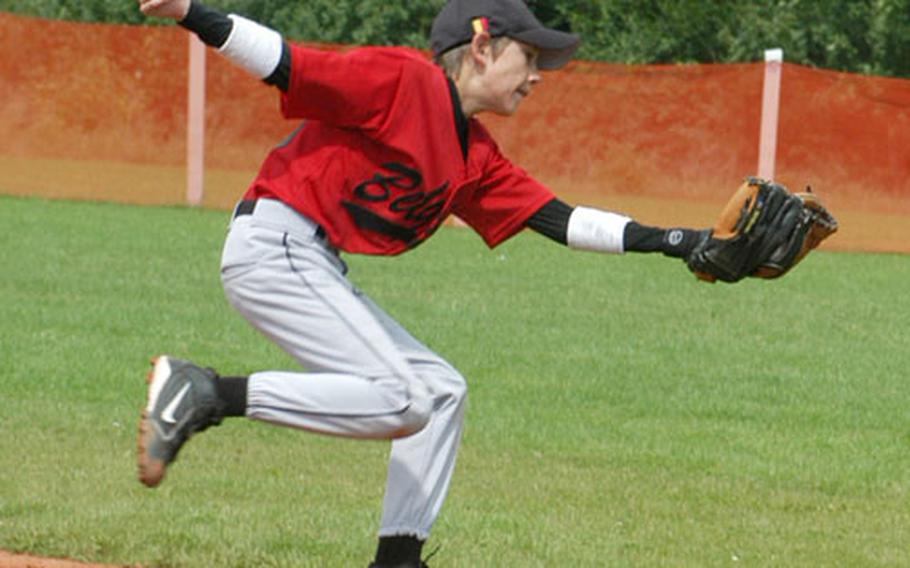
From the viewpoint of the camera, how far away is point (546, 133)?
22.5 m

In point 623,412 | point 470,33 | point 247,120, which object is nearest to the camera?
point 470,33

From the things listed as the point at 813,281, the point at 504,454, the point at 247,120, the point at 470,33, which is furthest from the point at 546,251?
the point at 470,33

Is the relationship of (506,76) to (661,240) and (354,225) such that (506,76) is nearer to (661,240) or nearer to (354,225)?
(354,225)

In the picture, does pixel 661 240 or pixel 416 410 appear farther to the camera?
pixel 661 240

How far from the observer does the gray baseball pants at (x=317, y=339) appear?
5344mm

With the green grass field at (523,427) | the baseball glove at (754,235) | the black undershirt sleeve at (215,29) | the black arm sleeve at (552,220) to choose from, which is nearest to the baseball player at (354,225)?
the black undershirt sleeve at (215,29)

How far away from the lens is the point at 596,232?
19.6 ft

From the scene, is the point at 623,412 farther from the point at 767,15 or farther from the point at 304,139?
the point at 767,15

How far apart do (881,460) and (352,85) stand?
4.51 m

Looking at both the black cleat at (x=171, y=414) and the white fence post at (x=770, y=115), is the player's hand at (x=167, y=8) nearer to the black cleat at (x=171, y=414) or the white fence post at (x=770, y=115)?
the black cleat at (x=171, y=414)

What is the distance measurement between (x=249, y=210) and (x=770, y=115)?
16673mm

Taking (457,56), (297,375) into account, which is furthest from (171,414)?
(457,56)

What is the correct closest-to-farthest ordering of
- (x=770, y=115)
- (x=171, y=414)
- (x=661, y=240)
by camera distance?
(x=171, y=414) → (x=661, y=240) → (x=770, y=115)

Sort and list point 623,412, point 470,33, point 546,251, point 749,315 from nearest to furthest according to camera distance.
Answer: point 470,33 → point 623,412 → point 749,315 → point 546,251
